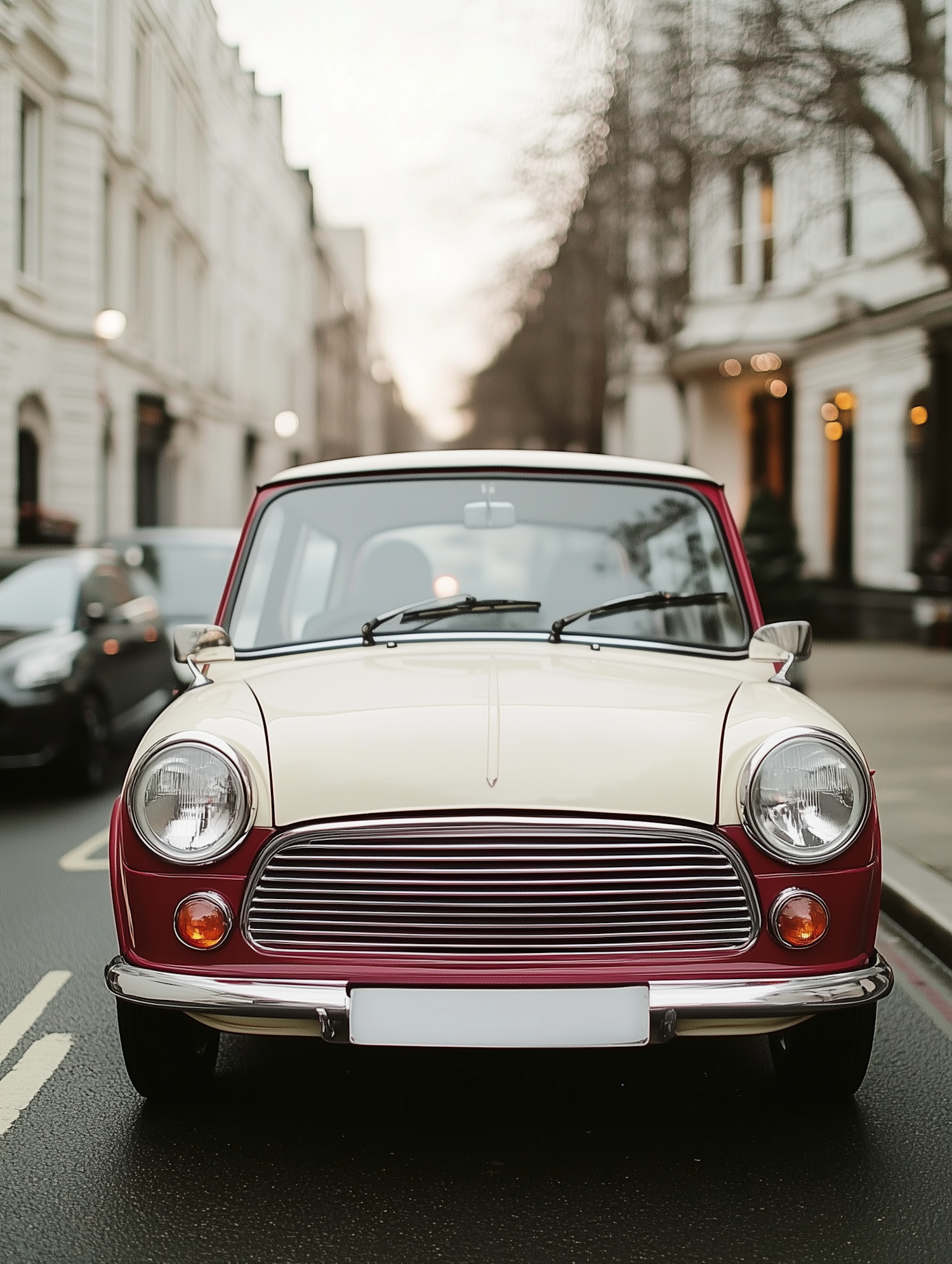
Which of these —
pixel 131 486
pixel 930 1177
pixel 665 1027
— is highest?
pixel 131 486

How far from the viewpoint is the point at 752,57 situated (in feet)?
35.3

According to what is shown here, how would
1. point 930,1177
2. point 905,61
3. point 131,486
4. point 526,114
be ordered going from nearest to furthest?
point 930,1177 < point 905,61 < point 526,114 < point 131,486

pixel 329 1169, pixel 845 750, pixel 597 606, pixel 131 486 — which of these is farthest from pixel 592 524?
pixel 131 486

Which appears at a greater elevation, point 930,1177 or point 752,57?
point 752,57

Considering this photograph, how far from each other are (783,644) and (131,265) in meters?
27.8

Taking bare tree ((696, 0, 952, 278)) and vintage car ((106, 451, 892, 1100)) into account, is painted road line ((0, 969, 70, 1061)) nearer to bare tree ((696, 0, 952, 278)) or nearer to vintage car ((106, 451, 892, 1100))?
vintage car ((106, 451, 892, 1100))

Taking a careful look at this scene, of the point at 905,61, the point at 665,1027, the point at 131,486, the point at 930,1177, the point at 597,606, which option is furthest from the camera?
the point at 131,486

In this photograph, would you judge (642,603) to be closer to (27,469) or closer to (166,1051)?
(166,1051)

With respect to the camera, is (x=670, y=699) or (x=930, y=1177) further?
(x=670, y=699)

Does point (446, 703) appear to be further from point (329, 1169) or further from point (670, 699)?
point (329, 1169)

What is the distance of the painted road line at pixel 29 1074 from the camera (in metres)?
3.71

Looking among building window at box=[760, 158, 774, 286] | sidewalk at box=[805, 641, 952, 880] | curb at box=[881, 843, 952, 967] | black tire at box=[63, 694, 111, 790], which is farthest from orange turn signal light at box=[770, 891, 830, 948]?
building window at box=[760, 158, 774, 286]

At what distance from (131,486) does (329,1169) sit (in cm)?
2657

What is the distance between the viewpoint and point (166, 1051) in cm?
355
